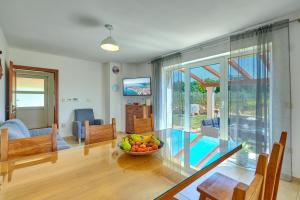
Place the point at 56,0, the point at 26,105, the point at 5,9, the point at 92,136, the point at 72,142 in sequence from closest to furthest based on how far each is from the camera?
the point at 92,136 → the point at 56,0 → the point at 5,9 → the point at 72,142 → the point at 26,105

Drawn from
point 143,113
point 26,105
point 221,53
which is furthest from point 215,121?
point 26,105

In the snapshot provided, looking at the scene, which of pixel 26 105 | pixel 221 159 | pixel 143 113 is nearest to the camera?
pixel 221 159

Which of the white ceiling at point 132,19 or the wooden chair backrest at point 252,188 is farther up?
the white ceiling at point 132,19

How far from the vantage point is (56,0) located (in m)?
1.94

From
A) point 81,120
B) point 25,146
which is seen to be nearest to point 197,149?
point 25,146

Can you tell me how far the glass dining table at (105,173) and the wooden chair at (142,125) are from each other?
0.71 m

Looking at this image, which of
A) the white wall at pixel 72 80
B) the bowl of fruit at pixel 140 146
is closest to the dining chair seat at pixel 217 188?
the bowl of fruit at pixel 140 146

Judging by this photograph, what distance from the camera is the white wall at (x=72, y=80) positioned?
13.4ft

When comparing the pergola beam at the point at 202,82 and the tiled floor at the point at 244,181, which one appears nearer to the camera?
the tiled floor at the point at 244,181

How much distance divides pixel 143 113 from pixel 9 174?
3.76 meters

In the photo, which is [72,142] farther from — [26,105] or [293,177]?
[293,177]

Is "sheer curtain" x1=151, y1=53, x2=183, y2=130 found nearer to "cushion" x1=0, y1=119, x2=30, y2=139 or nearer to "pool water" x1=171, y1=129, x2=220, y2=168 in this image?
"pool water" x1=171, y1=129, x2=220, y2=168

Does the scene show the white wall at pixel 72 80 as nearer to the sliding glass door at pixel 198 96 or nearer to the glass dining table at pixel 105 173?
the sliding glass door at pixel 198 96

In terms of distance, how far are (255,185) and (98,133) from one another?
Result: 157 cm
